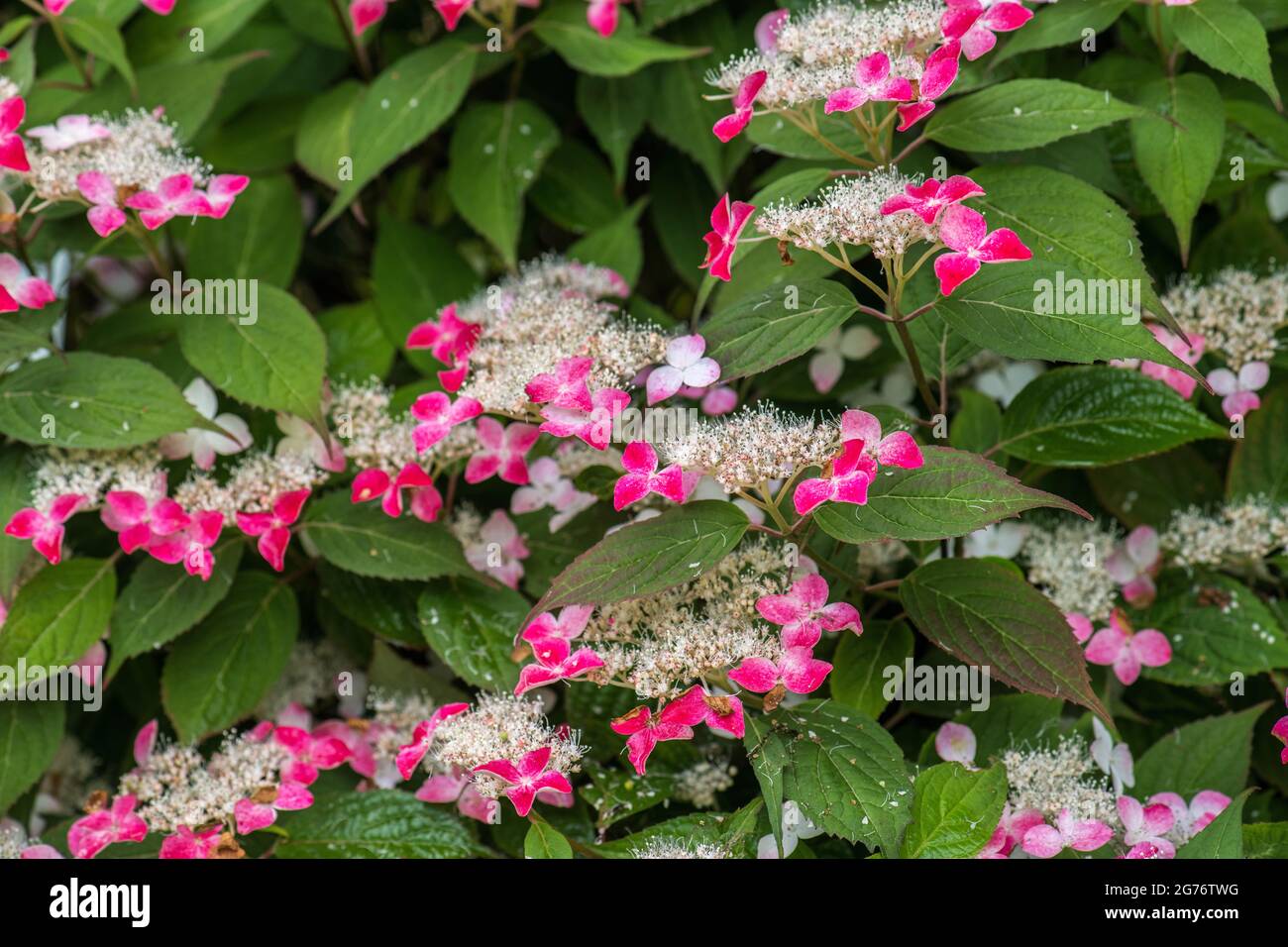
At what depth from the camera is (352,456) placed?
4.05 ft

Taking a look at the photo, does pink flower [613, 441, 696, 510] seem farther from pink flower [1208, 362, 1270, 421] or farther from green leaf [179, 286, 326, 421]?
pink flower [1208, 362, 1270, 421]

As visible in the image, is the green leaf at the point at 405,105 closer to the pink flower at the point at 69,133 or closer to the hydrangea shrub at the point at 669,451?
the hydrangea shrub at the point at 669,451

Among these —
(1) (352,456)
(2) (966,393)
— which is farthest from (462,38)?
(2) (966,393)

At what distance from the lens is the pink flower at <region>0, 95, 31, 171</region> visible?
1.18 metres

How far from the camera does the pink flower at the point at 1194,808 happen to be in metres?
1.10

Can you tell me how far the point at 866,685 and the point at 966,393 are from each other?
1.05 feet

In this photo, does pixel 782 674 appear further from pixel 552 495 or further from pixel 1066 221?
pixel 1066 221

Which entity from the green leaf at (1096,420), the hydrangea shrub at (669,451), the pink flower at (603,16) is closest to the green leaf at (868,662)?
the hydrangea shrub at (669,451)

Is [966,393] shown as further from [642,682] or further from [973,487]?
[642,682]

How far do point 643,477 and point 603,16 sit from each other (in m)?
0.61

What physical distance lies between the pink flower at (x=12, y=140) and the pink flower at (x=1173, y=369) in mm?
1056

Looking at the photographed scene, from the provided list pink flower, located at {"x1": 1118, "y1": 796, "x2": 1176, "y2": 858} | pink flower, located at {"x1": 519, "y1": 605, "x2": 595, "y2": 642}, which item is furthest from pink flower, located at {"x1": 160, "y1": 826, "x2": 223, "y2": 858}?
pink flower, located at {"x1": 1118, "y1": 796, "x2": 1176, "y2": 858}

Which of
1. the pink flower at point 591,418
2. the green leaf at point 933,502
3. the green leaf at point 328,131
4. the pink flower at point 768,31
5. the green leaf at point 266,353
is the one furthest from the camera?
the green leaf at point 328,131

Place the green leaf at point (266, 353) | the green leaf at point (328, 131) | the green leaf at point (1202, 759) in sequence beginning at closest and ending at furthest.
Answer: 1. the green leaf at point (1202, 759)
2. the green leaf at point (266, 353)
3. the green leaf at point (328, 131)
